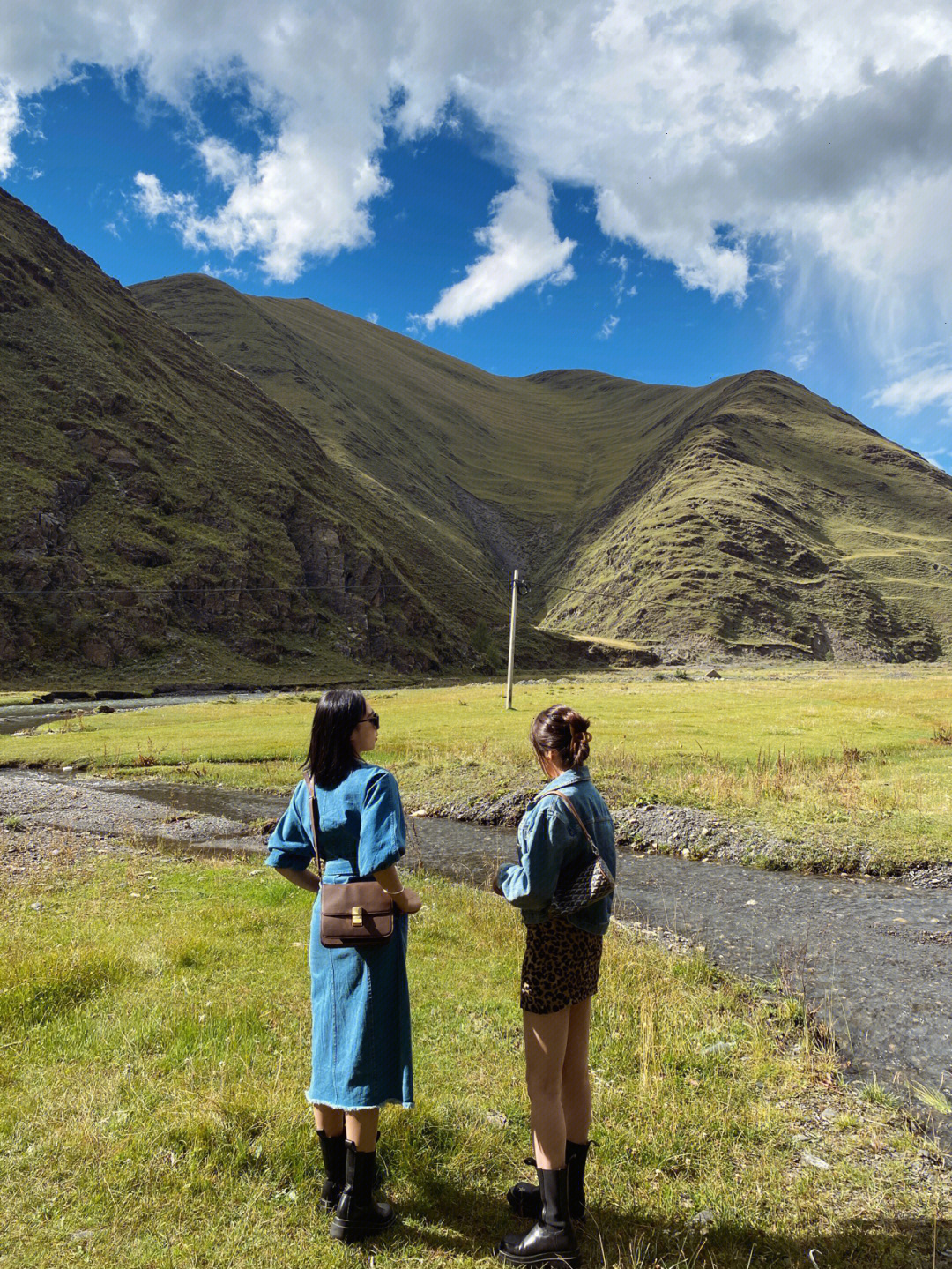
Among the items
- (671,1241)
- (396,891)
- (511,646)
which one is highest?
(511,646)

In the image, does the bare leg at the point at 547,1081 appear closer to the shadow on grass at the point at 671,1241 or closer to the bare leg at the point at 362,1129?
the shadow on grass at the point at 671,1241

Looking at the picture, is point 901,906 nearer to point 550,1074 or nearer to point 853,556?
point 550,1074

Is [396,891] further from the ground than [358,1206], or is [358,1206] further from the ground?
[396,891]

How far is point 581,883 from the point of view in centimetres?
476

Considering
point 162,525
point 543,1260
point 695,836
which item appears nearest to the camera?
point 543,1260

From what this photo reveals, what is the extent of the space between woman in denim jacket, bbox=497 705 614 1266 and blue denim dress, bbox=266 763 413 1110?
2.74 feet

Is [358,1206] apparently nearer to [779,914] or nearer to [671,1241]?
[671,1241]

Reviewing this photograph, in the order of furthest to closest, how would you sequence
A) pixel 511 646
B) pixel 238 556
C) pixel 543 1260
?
1. pixel 238 556
2. pixel 511 646
3. pixel 543 1260

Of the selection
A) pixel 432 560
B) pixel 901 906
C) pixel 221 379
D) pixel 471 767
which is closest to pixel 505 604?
pixel 432 560

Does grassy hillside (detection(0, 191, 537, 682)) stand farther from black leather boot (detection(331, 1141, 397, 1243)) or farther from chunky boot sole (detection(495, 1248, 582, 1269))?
chunky boot sole (detection(495, 1248, 582, 1269))

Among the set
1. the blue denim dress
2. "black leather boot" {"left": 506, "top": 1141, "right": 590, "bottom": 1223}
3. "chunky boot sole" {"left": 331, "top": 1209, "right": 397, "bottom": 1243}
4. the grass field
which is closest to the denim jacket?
the blue denim dress

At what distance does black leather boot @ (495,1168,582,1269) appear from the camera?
450 cm

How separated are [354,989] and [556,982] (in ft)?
4.38

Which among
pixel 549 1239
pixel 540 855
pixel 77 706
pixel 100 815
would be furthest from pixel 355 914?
pixel 77 706
